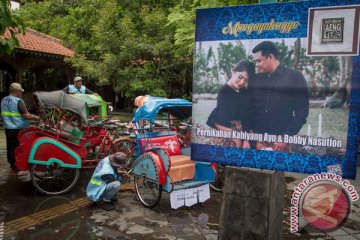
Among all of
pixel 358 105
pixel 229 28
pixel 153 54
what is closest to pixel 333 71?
pixel 358 105

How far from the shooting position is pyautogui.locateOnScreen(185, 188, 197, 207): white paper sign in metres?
6.27

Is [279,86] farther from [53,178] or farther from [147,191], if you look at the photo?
[53,178]

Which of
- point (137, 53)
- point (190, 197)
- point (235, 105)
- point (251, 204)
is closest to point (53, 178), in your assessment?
point (190, 197)

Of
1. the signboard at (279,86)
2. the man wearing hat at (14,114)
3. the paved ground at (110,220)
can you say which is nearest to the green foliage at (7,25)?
the man wearing hat at (14,114)

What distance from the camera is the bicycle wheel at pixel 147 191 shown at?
6.20m

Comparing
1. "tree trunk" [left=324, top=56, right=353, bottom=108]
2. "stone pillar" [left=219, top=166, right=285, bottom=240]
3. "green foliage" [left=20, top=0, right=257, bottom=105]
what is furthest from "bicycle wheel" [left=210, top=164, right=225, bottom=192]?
"green foliage" [left=20, top=0, right=257, bottom=105]

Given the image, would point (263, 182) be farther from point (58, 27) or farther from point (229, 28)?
point (58, 27)

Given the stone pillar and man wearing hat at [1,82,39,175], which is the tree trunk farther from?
man wearing hat at [1,82,39,175]

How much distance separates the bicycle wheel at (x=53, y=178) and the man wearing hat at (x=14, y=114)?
1418mm

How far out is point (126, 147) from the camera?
873cm

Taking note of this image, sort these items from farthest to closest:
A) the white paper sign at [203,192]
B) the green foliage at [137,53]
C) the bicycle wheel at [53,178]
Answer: the green foliage at [137,53]
the bicycle wheel at [53,178]
the white paper sign at [203,192]

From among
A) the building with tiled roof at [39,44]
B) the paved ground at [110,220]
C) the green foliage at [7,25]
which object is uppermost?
the building with tiled roof at [39,44]

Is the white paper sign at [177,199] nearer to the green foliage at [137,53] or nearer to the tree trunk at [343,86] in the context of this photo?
the tree trunk at [343,86]

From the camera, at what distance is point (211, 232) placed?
17.8 feet
